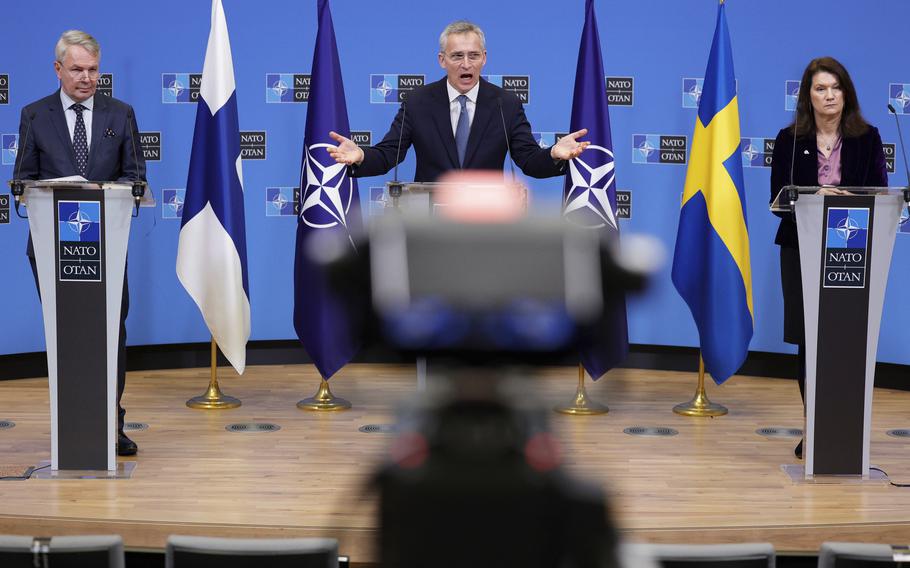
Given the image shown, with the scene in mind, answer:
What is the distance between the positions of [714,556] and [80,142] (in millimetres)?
3130

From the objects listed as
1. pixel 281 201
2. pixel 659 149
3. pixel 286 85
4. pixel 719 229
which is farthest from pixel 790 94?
pixel 281 201

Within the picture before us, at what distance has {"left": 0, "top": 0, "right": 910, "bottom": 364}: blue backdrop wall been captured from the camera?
21.0 feet

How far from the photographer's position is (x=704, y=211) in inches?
218

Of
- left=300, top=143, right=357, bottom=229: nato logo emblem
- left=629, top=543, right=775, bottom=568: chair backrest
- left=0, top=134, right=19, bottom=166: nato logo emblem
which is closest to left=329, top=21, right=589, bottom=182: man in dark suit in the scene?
left=300, top=143, right=357, bottom=229: nato logo emblem

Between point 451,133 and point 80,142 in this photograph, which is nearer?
point 80,142

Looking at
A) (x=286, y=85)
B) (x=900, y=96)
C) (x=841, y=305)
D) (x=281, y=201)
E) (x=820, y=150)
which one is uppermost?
(x=286, y=85)

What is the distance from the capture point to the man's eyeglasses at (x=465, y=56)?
14.9ft

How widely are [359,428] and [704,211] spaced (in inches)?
84.4

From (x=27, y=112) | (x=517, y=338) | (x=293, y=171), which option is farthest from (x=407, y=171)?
(x=517, y=338)

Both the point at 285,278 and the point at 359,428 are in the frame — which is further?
the point at 285,278

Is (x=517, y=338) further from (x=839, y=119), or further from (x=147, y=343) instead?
(x=147, y=343)

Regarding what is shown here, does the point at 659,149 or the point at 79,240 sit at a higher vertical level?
the point at 659,149

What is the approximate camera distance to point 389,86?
6.68 m

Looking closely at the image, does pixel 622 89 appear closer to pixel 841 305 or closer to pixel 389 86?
pixel 389 86
